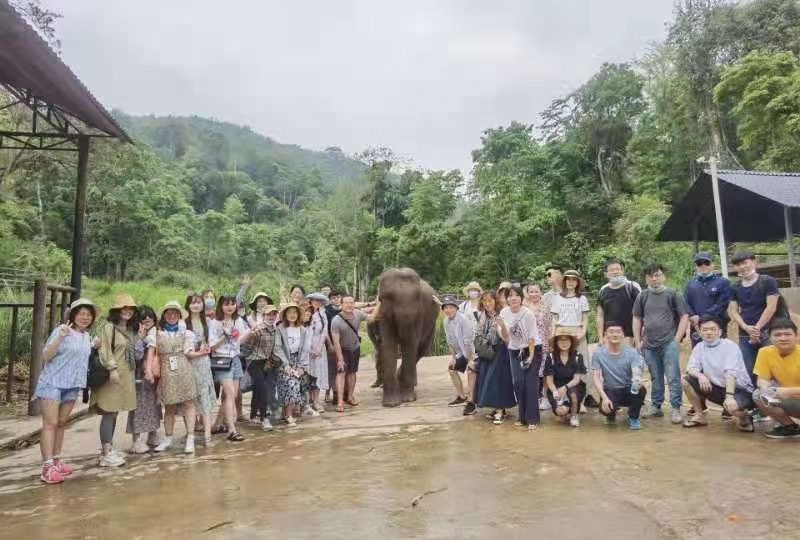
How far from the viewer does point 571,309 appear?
5.73 meters

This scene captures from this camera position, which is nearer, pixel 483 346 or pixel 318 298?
pixel 483 346

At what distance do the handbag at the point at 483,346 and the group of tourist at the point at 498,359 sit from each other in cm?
2

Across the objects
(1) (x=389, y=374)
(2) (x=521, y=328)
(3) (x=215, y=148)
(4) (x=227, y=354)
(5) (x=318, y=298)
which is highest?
(3) (x=215, y=148)

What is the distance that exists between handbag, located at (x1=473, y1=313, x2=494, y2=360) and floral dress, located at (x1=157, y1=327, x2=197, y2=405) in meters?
2.62

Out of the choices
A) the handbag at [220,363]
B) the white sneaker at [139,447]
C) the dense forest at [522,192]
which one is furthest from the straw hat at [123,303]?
the dense forest at [522,192]

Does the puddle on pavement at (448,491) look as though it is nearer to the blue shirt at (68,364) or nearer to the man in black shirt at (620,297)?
the blue shirt at (68,364)

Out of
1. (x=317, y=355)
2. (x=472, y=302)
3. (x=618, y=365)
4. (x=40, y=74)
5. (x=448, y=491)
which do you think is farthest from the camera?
(x=40, y=74)

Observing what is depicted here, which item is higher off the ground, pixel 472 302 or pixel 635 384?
pixel 472 302

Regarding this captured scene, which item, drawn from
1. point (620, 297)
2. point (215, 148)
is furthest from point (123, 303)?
point (215, 148)

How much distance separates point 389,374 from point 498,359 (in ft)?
5.66

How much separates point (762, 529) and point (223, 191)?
5438 centimetres

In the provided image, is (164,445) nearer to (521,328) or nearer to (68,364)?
(68,364)

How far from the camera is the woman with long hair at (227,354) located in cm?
529

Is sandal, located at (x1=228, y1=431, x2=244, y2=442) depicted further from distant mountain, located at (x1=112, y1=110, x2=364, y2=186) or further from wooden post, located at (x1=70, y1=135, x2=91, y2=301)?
distant mountain, located at (x1=112, y1=110, x2=364, y2=186)
